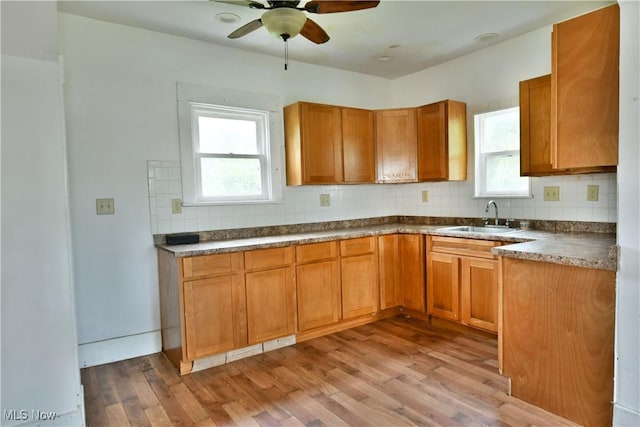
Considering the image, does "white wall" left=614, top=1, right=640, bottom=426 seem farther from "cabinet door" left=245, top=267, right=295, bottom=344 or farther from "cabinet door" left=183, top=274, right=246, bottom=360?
"cabinet door" left=183, top=274, right=246, bottom=360

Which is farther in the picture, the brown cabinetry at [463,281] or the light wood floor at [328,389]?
the brown cabinetry at [463,281]

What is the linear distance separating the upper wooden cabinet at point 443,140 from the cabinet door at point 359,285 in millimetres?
1066

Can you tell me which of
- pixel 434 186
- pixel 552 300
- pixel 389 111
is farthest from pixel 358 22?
pixel 552 300

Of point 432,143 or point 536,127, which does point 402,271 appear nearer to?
point 432,143

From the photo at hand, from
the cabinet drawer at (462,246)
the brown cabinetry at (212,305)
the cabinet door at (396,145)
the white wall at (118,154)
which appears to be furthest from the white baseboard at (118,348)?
the cabinet door at (396,145)

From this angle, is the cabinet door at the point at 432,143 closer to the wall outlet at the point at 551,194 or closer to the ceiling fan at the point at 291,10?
the wall outlet at the point at 551,194

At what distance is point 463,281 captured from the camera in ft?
10.6

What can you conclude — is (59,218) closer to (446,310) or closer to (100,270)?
(100,270)

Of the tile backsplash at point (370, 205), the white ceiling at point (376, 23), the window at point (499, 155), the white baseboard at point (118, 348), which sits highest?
the white ceiling at point (376, 23)

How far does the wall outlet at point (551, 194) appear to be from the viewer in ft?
10.4

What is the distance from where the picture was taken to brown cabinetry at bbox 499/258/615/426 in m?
1.86

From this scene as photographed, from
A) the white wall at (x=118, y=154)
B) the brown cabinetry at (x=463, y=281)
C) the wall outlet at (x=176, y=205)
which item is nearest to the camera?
the white wall at (x=118, y=154)

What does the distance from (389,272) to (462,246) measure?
78 centimetres

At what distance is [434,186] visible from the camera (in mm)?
4160
